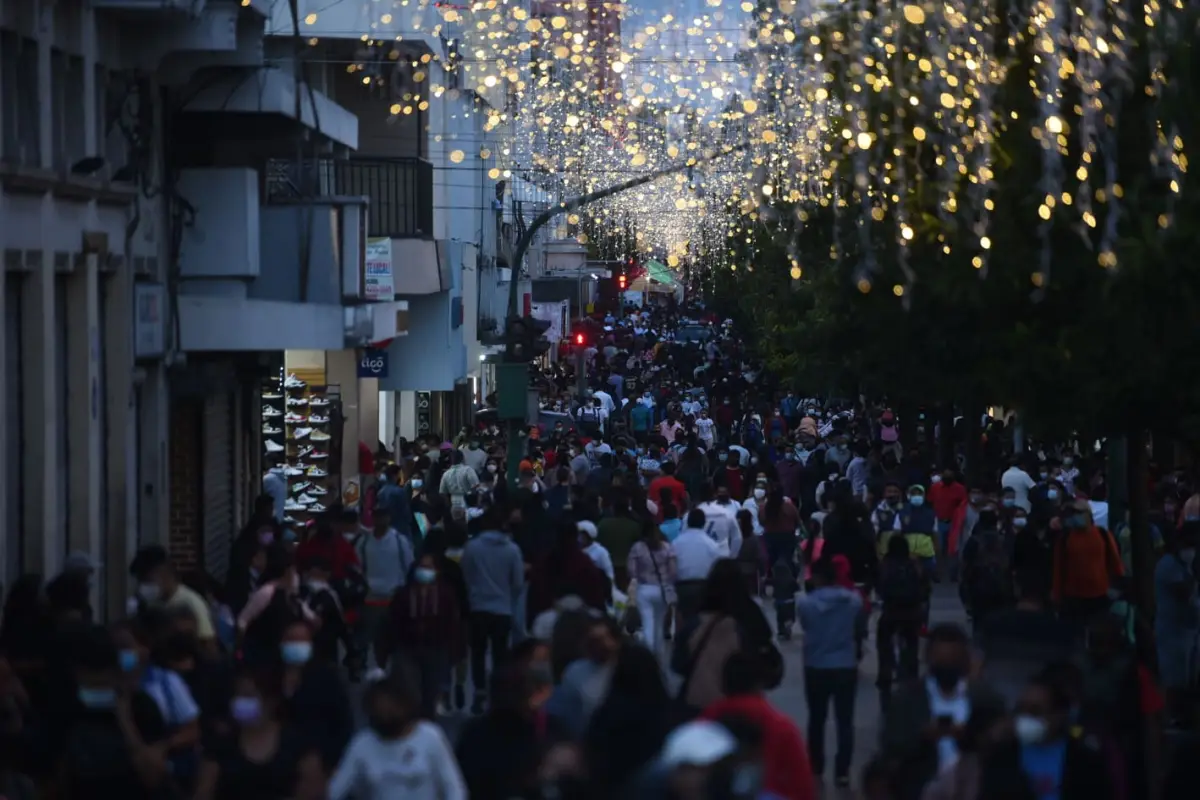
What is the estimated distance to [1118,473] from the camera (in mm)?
22062

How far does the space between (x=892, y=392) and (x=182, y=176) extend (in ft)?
37.3

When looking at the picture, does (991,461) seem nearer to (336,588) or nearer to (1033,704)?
(336,588)

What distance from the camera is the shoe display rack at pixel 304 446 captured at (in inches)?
1152

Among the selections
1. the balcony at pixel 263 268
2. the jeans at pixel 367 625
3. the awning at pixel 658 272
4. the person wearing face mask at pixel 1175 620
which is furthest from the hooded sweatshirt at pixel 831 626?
the awning at pixel 658 272

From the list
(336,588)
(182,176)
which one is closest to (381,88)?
(182,176)

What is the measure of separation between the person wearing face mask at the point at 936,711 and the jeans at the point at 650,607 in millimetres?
6576

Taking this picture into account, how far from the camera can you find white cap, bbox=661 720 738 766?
24.4 feet

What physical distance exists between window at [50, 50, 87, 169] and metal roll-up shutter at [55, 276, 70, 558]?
41.1 inches

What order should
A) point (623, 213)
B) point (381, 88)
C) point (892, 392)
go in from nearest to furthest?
point (892, 392)
point (381, 88)
point (623, 213)

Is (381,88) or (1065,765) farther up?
(381,88)

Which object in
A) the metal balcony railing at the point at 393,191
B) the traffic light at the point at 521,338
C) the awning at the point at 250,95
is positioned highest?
the awning at the point at 250,95

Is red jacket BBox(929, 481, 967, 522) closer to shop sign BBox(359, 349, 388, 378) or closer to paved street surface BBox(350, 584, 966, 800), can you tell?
paved street surface BBox(350, 584, 966, 800)

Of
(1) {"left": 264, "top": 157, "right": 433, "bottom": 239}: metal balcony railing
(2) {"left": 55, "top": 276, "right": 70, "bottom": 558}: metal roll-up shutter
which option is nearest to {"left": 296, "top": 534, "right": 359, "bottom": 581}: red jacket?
(2) {"left": 55, "top": 276, "right": 70, "bottom": 558}: metal roll-up shutter

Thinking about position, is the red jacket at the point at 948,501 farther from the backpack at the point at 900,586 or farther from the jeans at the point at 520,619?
the backpack at the point at 900,586
